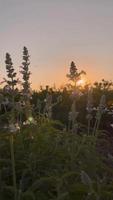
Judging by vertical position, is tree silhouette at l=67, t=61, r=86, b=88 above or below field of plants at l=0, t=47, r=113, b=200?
above

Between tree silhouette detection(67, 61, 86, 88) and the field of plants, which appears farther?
tree silhouette detection(67, 61, 86, 88)

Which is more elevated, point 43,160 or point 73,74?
point 73,74

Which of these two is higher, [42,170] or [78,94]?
[78,94]

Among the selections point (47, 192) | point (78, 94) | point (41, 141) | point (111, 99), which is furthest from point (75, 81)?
point (111, 99)

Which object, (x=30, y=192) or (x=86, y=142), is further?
(x=86, y=142)

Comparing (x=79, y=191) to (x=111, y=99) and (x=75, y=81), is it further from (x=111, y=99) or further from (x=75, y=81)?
(x=111, y=99)

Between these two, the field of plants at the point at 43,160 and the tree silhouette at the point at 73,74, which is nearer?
the field of plants at the point at 43,160

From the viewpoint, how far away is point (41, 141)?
534 cm

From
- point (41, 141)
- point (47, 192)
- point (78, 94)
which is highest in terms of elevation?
point (78, 94)

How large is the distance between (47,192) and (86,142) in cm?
124

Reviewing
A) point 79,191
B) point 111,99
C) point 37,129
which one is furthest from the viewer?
point 111,99

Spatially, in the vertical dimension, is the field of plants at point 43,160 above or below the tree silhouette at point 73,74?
below

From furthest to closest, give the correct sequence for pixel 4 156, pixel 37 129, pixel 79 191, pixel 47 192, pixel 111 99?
pixel 111 99 < pixel 37 129 < pixel 4 156 < pixel 47 192 < pixel 79 191

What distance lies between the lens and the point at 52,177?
4.48m
